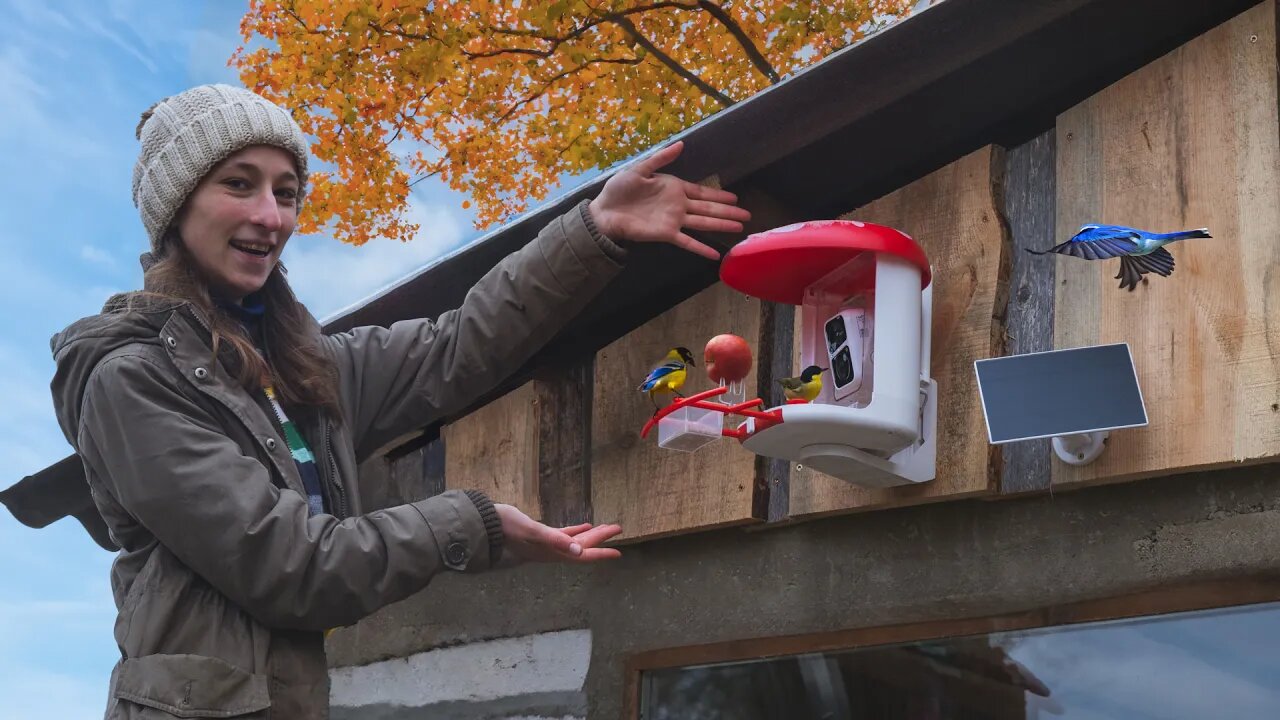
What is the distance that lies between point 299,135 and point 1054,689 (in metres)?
2.19

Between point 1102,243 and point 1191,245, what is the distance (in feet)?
0.74

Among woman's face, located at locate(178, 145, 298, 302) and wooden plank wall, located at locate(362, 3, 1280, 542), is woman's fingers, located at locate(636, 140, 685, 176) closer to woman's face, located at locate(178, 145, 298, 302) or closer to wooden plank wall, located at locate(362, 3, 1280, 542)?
wooden plank wall, located at locate(362, 3, 1280, 542)

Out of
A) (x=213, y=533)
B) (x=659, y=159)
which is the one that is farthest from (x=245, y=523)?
(x=659, y=159)

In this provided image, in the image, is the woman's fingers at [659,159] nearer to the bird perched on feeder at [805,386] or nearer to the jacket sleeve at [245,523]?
the bird perched on feeder at [805,386]

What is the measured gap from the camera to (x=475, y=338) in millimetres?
3504

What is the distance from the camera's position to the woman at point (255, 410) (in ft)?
8.97

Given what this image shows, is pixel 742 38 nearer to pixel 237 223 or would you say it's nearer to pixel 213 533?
pixel 237 223

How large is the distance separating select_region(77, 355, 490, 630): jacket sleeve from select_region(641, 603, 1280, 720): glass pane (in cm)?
95

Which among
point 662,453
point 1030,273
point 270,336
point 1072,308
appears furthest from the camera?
point 662,453

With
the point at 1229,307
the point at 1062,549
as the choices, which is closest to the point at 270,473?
the point at 1062,549

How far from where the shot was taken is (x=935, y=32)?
3006 mm

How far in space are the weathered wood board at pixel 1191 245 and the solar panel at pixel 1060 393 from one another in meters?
0.07

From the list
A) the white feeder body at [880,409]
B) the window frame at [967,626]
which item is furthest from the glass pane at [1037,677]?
the white feeder body at [880,409]

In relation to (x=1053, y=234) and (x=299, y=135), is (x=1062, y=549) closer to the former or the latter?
(x=1053, y=234)
